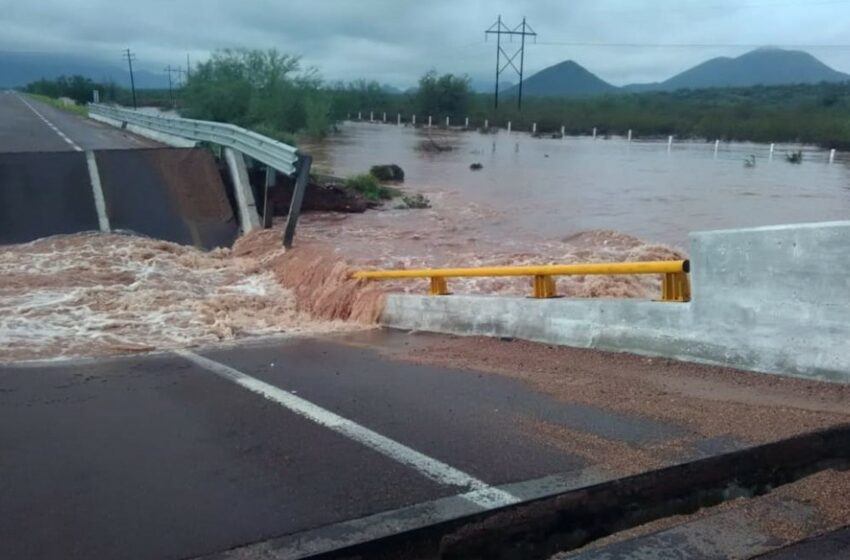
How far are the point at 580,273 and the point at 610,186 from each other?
27090 millimetres

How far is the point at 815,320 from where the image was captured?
6.25 metres

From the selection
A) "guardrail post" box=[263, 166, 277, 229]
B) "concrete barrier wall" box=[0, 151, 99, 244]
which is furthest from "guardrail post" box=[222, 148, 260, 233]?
"concrete barrier wall" box=[0, 151, 99, 244]

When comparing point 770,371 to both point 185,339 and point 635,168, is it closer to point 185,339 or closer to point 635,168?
point 185,339

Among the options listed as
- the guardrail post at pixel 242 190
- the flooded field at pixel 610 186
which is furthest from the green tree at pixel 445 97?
the guardrail post at pixel 242 190

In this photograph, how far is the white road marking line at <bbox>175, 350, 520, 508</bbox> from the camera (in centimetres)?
475

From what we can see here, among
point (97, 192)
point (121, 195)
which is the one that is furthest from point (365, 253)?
point (97, 192)

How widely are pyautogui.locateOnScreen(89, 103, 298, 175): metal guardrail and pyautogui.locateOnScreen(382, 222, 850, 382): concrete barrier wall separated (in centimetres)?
849

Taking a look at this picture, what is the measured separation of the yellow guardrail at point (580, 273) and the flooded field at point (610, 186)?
10511 mm

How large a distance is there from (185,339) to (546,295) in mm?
4415

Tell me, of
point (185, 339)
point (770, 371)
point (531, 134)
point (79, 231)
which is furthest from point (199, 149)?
point (531, 134)

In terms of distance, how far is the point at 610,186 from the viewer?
115 ft

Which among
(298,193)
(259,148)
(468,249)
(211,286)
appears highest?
(259,148)

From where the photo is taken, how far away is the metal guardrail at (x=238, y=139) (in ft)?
51.9

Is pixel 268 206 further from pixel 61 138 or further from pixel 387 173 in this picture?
pixel 387 173
